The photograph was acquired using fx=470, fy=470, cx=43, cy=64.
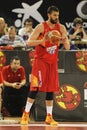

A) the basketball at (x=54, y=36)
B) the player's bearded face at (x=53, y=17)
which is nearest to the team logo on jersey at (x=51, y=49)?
the basketball at (x=54, y=36)

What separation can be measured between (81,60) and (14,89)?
145 cm

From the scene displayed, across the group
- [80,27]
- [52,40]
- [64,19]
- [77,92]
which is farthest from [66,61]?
[64,19]

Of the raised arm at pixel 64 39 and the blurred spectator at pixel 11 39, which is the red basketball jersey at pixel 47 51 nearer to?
the raised arm at pixel 64 39

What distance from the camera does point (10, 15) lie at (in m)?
13.4

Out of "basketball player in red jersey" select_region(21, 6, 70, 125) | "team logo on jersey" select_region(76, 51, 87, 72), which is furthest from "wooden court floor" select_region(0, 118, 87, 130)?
"team logo on jersey" select_region(76, 51, 87, 72)

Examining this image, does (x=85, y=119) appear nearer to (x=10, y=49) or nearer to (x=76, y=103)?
(x=76, y=103)

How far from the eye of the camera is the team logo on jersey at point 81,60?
9219 millimetres

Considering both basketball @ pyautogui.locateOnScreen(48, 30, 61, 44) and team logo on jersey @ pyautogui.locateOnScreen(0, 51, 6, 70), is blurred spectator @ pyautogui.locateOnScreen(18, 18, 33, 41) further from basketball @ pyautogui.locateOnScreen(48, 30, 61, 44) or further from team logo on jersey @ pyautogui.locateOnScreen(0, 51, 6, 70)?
basketball @ pyautogui.locateOnScreen(48, 30, 61, 44)

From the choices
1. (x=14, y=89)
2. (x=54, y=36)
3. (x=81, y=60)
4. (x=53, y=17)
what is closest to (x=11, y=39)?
(x=14, y=89)

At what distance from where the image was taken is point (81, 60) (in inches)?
364

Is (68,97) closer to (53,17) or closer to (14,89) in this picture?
(14,89)

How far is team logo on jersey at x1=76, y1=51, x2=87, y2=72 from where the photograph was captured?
30.2 ft

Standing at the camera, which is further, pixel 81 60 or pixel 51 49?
pixel 81 60

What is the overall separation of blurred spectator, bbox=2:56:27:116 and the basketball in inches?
62.3
